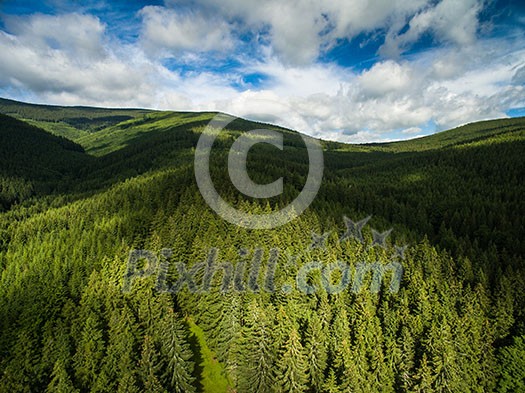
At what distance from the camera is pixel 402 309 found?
5391cm

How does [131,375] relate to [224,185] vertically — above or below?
below

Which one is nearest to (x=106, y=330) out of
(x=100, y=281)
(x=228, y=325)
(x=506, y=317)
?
(x=100, y=281)

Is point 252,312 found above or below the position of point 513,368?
above

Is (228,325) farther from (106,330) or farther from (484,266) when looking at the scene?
(484,266)

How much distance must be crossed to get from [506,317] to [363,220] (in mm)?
44765

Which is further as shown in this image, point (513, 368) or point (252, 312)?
point (513, 368)

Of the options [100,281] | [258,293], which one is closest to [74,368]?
[100,281]

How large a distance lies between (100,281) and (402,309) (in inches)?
2369

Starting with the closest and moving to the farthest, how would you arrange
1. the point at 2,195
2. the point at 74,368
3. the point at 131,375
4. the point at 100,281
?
1. the point at 131,375
2. the point at 74,368
3. the point at 100,281
4. the point at 2,195

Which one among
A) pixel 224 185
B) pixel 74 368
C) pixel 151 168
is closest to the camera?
pixel 74 368

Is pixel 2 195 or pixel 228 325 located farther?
pixel 2 195

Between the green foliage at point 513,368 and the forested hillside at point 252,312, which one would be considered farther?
the green foliage at point 513,368

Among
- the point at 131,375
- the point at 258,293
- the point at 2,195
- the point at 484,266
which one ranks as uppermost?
the point at 484,266

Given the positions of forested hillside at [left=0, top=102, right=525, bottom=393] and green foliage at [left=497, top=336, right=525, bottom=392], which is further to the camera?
green foliage at [left=497, top=336, right=525, bottom=392]
